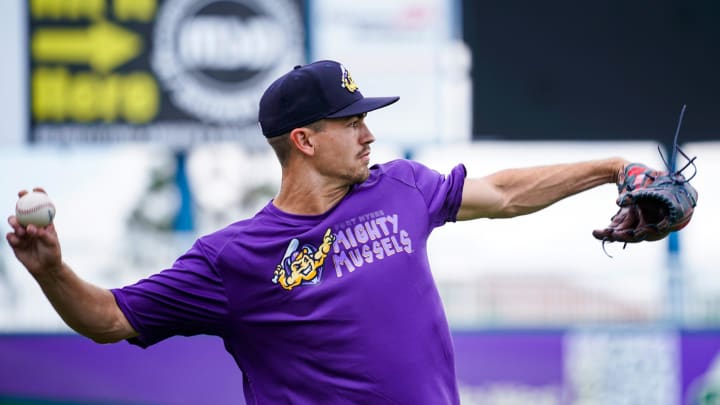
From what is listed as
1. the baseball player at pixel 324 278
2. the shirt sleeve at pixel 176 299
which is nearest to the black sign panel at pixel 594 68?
the baseball player at pixel 324 278

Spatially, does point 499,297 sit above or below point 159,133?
below

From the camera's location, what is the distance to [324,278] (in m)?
3.68

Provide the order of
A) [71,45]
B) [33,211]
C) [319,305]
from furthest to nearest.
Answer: [71,45] < [319,305] < [33,211]

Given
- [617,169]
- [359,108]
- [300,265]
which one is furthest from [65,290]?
[617,169]

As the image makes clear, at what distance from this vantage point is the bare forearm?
3.44 meters

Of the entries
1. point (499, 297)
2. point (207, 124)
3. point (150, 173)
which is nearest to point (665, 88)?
point (499, 297)

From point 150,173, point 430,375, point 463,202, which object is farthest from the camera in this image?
point 150,173

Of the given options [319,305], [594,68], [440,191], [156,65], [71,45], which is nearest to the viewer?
[319,305]

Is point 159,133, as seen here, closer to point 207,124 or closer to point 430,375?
point 207,124

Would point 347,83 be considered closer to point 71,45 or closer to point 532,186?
point 532,186

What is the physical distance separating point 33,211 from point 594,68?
29.6 ft

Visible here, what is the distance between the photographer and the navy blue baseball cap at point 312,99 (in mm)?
3773

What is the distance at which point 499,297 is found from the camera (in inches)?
432

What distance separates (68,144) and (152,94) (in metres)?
0.92
